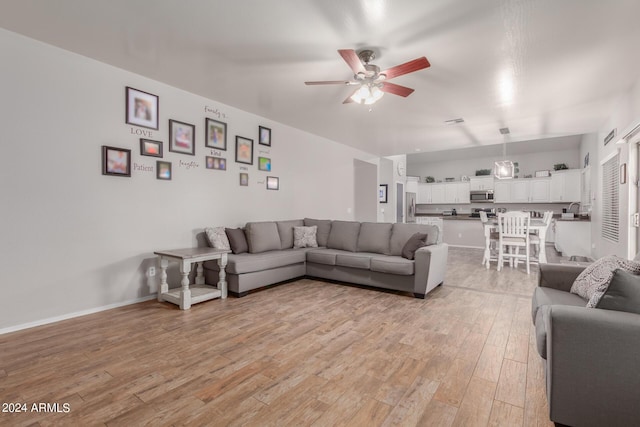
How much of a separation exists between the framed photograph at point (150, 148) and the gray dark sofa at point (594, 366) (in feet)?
12.9

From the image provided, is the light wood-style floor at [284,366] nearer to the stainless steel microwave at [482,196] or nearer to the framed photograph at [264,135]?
the framed photograph at [264,135]

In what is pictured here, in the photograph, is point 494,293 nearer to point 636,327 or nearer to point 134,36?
point 636,327

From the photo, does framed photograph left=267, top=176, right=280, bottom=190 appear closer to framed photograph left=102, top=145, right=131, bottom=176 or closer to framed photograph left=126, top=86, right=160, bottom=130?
framed photograph left=126, top=86, right=160, bottom=130

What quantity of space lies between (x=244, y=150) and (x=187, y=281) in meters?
2.26

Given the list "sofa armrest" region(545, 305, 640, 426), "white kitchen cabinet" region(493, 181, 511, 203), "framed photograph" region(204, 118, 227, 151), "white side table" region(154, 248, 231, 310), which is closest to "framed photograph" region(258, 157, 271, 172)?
"framed photograph" region(204, 118, 227, 151)

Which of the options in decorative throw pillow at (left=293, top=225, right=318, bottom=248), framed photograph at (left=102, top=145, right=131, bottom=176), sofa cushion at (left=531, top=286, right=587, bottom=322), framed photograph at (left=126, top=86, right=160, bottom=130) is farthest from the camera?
decorative throw pillow at (left=293, top=225, right=318, bottom=248)

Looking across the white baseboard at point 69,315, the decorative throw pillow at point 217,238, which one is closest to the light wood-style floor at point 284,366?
the white baseboard at point 69,315

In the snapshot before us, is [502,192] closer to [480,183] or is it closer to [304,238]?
[480,183]

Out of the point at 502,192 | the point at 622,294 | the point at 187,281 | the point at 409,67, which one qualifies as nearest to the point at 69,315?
the point at 187,281

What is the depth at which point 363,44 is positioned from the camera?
2.79 meters

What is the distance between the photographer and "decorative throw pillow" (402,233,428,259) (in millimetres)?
3898

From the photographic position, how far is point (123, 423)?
154cm

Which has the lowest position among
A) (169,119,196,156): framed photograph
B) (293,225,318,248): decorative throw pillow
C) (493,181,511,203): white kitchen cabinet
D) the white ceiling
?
(293,225,318,248): decorative throw pillow

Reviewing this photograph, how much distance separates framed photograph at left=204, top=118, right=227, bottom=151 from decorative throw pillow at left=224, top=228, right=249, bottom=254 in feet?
3.93
